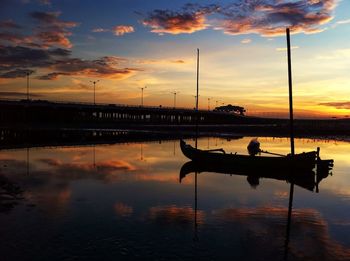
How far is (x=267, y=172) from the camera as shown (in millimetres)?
37562

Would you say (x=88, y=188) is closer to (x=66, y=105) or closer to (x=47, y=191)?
(x=47, y=191)

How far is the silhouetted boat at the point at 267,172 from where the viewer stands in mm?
33656

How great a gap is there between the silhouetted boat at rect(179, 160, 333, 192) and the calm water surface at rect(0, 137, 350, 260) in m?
1.20

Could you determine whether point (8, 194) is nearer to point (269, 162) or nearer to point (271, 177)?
point (271, 177)

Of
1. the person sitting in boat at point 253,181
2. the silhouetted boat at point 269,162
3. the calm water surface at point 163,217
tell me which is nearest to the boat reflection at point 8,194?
the calm water surface at point 163,217

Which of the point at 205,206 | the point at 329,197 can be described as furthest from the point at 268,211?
the point at 329,197

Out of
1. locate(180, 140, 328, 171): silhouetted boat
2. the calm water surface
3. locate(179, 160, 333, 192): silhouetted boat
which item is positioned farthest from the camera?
locate(180, 140, 328, 171): silhouetted boat

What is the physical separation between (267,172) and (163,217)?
65.5ft

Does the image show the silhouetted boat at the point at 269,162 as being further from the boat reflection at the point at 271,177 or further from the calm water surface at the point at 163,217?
the calm water surface at the point at 163,217

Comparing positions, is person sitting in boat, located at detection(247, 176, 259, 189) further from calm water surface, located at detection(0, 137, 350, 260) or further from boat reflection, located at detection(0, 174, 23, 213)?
boat reflection, located at detection(0, 174, 23, 213)

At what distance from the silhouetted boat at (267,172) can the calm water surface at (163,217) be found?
1203 mm

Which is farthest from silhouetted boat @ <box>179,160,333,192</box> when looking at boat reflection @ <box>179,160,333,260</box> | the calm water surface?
the calm water surface

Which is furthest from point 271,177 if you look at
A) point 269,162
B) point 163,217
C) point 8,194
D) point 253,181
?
point 8,194

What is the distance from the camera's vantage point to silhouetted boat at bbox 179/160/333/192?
33.7 m
